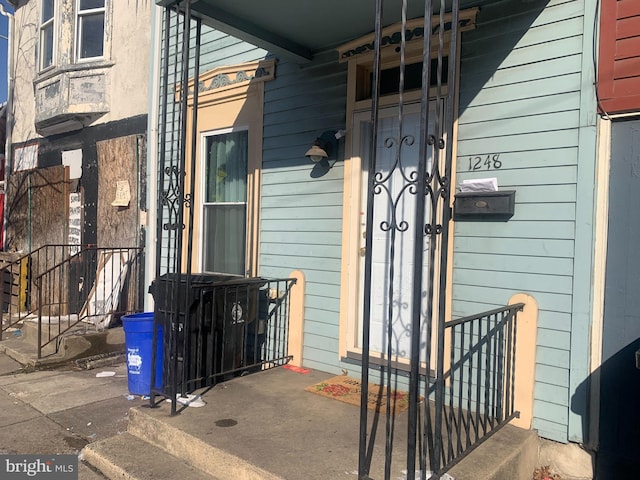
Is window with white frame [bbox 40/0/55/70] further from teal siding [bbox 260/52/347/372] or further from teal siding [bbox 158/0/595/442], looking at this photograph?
teal siding [bbox 158/0/595/442]

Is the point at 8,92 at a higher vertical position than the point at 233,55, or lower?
higher

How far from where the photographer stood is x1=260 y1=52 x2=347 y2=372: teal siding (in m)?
4.73

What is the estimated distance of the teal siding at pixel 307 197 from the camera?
473 centimetres

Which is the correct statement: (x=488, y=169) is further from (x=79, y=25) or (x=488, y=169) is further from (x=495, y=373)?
(x=79, y=25)

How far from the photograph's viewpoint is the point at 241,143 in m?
5.84

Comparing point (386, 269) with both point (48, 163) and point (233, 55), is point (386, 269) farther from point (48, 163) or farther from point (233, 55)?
point (48, 163)

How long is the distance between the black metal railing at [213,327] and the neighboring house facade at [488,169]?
346mm

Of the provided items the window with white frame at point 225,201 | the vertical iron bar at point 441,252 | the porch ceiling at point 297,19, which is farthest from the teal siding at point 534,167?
the window with white frame at point 225,201

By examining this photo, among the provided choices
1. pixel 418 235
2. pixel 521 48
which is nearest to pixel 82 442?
pixel 418 235

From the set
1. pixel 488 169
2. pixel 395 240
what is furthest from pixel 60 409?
pixel 488 169

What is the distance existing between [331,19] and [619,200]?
2655 millimetres

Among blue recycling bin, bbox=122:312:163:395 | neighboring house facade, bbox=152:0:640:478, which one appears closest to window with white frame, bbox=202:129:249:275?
neighboring house facade, bbox=152:0:640:478

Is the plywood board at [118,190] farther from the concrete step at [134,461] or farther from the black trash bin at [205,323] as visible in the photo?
the concrete step at [134,461]

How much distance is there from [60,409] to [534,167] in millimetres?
4435
